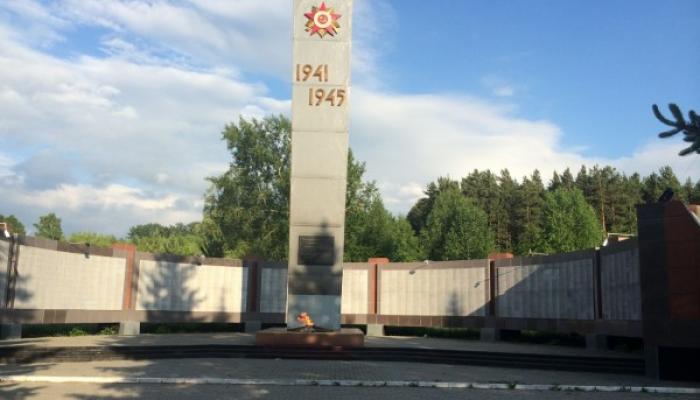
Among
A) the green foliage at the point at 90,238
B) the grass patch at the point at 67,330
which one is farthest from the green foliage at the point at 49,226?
the grass patch at the point at 67,330

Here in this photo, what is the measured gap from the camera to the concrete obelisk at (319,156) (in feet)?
79.1

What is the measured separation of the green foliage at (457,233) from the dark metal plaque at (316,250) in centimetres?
2982

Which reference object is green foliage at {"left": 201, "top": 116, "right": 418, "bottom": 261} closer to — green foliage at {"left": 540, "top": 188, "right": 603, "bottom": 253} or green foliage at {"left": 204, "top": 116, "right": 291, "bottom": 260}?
green foliage at {"left": 204, "top": 116, "right": 291, "bottom": 260}

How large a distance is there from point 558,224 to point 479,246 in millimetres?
6926

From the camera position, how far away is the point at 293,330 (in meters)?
22.6

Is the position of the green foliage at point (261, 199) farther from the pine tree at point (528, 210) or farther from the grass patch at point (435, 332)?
the pine tree at point (528, 210)

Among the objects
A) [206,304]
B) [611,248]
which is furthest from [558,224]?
[206,304]

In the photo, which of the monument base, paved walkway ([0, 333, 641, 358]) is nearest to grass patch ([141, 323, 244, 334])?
paved walkway ([0, 333, 641, 358])

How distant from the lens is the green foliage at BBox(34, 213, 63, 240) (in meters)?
104

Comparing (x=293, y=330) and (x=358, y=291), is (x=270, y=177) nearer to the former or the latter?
(x=358, y=291)

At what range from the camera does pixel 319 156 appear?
24750mm

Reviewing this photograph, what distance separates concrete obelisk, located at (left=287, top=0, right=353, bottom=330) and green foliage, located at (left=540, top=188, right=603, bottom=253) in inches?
1245

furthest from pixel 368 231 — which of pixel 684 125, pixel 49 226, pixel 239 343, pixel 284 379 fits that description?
pixel 49 226

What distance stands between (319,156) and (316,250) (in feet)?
12.6
